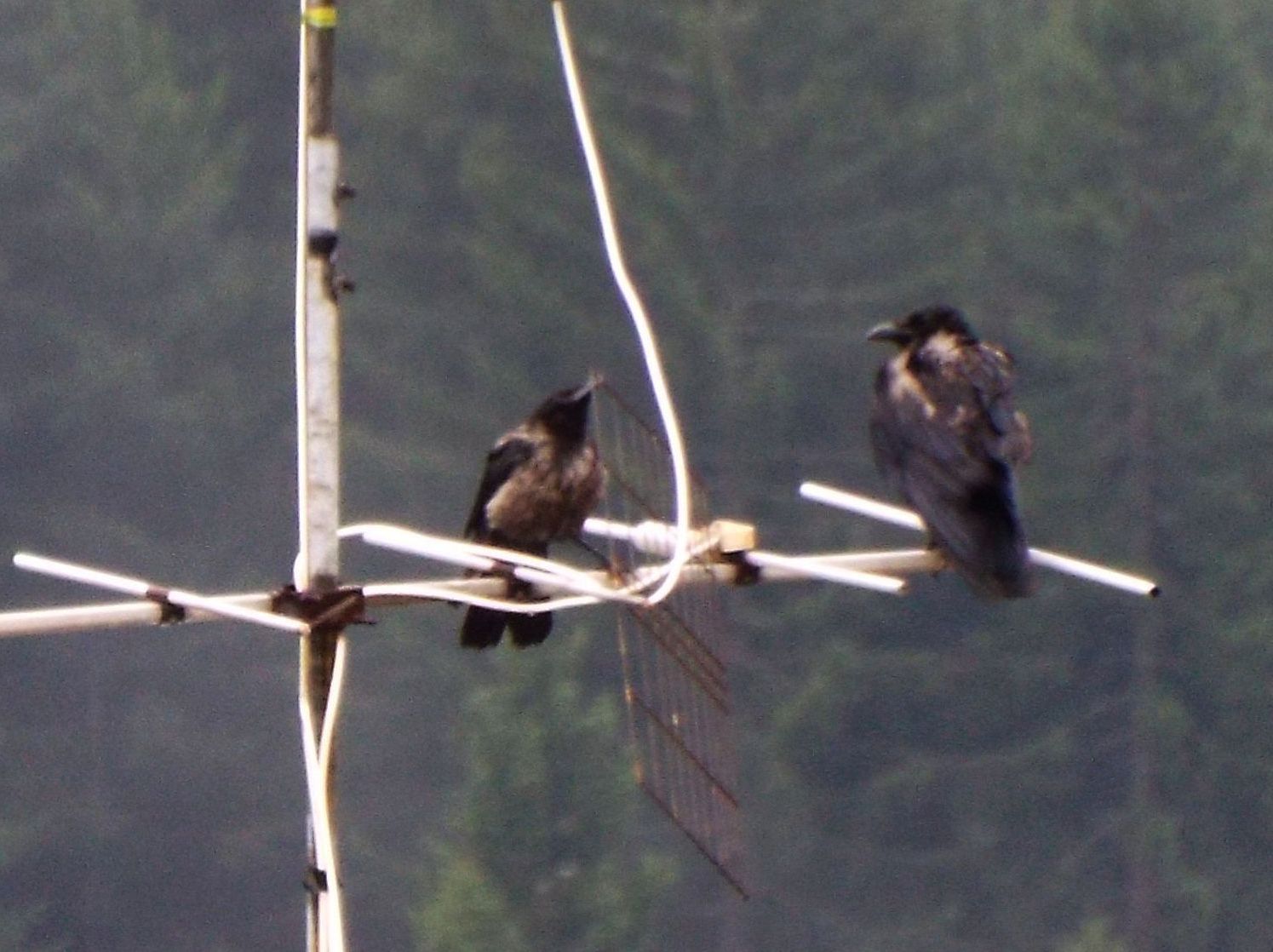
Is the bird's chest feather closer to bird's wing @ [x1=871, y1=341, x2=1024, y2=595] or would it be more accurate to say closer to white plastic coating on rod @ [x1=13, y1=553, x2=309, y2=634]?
bird's wing @ [x1=871, y1=341, x2=1024, y2=595]

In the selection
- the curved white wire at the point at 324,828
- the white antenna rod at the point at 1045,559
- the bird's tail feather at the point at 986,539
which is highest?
the bird's tail feather at the point at 986,539

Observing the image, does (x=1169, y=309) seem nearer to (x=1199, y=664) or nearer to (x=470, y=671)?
(x=1199, y=664)

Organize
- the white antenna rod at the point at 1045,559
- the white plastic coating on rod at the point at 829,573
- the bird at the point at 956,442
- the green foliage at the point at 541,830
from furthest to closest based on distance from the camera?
the green foliage at the point at 541,830 < the bird at the point at 956,442 < the white antenna rod at the point at 1045,559 < the white plastic coating on rod at the point at 829,573

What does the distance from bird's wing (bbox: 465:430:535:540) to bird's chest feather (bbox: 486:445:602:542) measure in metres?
0.03

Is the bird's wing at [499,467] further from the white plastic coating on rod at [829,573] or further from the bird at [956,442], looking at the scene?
the white plastic coating on rod at [829,573]

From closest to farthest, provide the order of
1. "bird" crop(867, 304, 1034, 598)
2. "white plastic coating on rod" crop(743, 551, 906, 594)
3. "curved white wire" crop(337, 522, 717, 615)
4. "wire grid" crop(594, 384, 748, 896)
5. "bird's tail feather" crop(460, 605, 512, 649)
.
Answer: "curved white wire" crop(337, 522, 717, 615), "white plastic coating on rod" crop(743, 551, 906, 594), "wire grid" crop(594, 384, 748, 896), "bird" crop(867, 304, 1034, 598), "bird's tail feather" crop(460, 605, 512, 649)

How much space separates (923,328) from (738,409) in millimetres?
24331

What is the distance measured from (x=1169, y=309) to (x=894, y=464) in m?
25.0

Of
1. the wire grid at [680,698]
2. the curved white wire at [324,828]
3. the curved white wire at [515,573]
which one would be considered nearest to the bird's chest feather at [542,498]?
the wire grid at [680,698]

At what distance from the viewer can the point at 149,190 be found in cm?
3331

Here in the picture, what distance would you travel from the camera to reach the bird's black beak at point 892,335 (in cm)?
665

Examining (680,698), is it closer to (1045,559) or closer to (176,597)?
(176,597)

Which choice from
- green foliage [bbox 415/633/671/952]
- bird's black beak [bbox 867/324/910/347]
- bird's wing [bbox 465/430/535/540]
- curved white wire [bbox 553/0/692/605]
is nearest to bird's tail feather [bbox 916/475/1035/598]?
bird's black beak [bbox 867/324/910/347]

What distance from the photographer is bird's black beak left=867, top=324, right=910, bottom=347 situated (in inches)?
262
